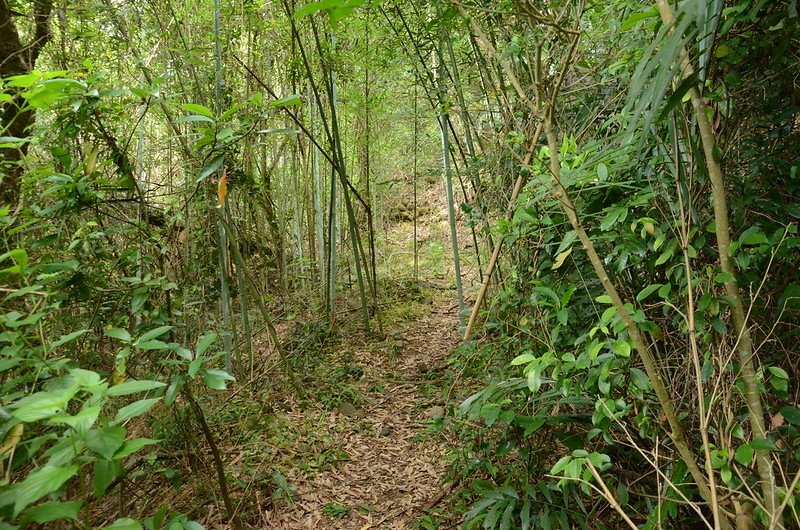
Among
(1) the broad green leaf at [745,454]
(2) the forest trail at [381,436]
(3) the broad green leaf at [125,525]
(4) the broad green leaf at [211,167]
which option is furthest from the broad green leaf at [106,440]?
(2) the forest trail at [381,436]

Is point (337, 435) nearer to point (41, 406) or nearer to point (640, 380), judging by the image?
point (640, 380)

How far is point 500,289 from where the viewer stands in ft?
8.32

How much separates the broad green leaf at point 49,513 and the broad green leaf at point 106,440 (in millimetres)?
77

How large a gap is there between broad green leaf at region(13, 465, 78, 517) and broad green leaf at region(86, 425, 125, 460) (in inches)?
1.9

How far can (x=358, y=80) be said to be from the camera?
509 centimetres

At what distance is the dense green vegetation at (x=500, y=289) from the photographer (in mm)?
976

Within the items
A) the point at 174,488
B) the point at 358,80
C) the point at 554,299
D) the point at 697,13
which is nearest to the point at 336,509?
the point at 174,488

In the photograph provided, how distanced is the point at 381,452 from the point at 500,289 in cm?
148

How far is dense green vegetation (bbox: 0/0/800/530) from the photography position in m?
0.98

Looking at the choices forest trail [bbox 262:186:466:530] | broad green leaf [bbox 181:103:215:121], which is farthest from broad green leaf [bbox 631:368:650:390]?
Answer: broad green leaf [bbox 181:103:215:121]

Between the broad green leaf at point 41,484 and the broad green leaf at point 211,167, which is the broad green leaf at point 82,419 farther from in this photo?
the broad green leaf at point 211,167

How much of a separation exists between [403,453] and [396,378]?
1078mm

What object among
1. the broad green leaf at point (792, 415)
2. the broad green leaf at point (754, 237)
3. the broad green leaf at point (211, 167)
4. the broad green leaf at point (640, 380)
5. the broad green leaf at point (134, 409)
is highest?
the broad green leaf at point (211, 167)

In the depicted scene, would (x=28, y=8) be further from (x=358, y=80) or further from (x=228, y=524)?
(x=228, y=524)
